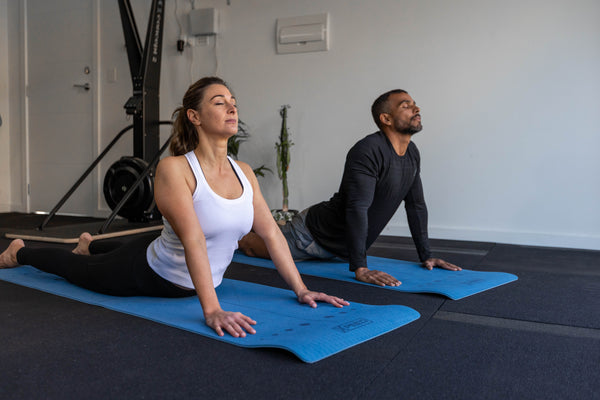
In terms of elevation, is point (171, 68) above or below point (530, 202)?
above

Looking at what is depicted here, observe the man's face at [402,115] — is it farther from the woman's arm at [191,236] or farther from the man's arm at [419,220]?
the woman's arm at [191,236]

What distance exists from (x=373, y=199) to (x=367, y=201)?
0.18 m

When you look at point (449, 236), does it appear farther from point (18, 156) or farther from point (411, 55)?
point (18, 156)

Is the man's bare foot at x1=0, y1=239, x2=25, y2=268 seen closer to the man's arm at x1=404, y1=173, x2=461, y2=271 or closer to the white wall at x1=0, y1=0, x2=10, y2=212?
the man's arm at x1=404, y1=173, x2=461, y2=271

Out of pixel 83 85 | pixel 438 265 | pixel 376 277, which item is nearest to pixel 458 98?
pixel 438 265

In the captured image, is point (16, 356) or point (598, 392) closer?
point (598, 392)

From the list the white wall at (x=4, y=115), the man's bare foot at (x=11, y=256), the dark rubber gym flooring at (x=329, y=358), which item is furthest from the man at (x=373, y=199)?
the white wall at (x=4, y=115)

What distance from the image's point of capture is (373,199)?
9.16ft

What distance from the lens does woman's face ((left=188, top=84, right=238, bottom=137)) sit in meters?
1.88

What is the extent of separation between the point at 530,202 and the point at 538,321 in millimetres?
2455

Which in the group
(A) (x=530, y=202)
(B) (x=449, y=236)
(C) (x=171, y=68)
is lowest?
(B) (x=449, y=236)

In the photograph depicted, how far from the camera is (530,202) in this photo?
416 centimetres

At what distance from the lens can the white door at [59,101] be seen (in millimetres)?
5832

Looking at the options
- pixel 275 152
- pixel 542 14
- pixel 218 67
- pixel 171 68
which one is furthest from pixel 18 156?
pixel 542 14
